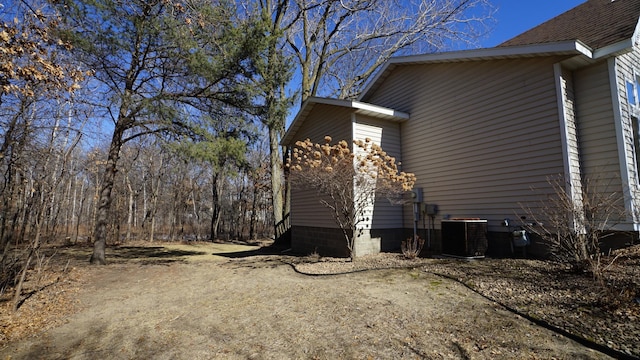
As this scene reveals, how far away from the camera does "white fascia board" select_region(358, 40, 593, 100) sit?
20.4 feet

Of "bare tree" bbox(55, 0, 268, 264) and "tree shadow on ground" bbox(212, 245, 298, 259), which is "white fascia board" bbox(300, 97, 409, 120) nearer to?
"bare tree" bbox(55, 0, 268, 264)

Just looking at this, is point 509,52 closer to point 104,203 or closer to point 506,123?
point 506,123

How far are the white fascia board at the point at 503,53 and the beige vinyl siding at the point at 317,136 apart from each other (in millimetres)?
2574

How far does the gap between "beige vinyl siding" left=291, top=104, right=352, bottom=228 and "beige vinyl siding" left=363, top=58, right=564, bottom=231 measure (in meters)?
1.98

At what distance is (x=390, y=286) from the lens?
16.9 feet

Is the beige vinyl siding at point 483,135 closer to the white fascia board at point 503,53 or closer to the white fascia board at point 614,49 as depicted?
the white fascia board at point 503,53

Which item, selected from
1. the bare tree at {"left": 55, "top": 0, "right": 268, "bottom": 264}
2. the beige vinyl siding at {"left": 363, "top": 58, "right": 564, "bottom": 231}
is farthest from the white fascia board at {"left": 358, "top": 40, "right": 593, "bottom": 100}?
the bare tree at {"left": 55, "top": 0, "right": 268, "bottom": 264}

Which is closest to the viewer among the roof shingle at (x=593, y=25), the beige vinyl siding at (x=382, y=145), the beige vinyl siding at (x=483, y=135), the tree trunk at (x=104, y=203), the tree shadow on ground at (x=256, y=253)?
the roof shingle at (x=593, y=25)

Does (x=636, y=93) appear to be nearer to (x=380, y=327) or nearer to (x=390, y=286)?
(x=390, y=286)

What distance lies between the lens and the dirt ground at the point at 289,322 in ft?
10.4

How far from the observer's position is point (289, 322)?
4.07m

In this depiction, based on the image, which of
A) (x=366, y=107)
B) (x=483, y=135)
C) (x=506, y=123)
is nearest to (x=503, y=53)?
(x=506, y=123)

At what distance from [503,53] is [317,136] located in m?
5.81

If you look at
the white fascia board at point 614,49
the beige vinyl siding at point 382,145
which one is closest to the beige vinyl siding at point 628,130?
the white fascia board at point 614,49
